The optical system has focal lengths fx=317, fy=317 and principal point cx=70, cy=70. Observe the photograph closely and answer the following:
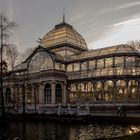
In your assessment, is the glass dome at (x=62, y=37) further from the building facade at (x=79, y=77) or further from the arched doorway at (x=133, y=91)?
the arched doorway at (x=133, y=91)

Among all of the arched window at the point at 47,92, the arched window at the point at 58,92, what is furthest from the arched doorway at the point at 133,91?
the arched window at the point at 47,92

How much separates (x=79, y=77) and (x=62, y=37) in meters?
14.2

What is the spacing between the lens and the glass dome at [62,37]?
244ft

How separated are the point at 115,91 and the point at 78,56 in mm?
14419

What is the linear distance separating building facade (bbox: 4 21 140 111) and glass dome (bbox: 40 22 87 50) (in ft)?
4.90

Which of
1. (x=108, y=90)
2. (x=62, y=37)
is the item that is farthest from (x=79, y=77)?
(x=62, y=37)

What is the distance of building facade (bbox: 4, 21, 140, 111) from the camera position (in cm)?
5750

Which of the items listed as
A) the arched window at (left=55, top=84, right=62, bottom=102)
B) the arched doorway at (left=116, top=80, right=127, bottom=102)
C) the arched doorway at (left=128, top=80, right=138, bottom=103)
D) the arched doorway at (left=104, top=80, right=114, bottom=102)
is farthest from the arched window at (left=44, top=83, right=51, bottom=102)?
the arched doorway at (left=128, top=80, right=138, bottom=103)

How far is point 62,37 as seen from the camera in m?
74.6

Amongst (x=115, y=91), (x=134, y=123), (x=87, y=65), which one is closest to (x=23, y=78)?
(x=87, y=65)

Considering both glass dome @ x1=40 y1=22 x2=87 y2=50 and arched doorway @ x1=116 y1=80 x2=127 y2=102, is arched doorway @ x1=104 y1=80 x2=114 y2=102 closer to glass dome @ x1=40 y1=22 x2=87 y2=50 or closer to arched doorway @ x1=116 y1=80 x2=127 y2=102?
arched doorway @ x1=116 y1=80 x2=127 y2=102

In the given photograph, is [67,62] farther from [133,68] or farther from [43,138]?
[43,138]

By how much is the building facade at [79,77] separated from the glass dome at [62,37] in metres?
1.49

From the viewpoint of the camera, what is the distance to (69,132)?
1139 inches
